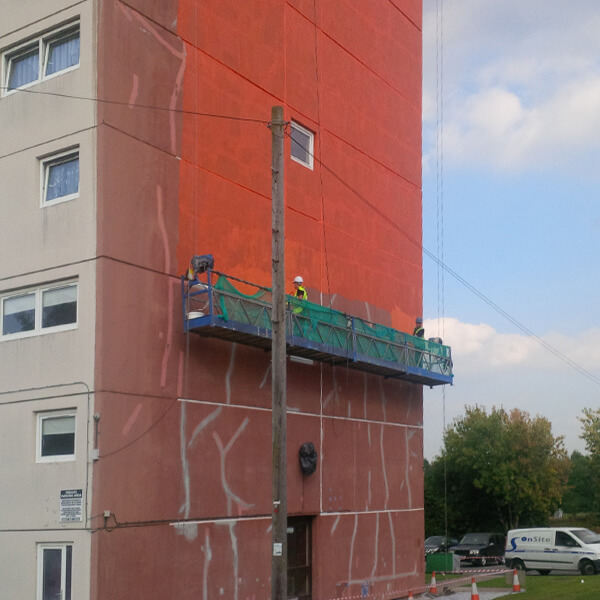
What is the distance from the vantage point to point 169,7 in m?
22.6

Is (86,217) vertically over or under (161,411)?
over

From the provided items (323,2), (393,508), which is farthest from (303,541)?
(323,2)

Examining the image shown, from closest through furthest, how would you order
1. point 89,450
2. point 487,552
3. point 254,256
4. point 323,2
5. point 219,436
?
1. point 89,450
2. point 219,436
3. point 254,256
4. point 323,2
5. point 487,552

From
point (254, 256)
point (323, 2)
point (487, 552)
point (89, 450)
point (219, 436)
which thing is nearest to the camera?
point (89, 450)

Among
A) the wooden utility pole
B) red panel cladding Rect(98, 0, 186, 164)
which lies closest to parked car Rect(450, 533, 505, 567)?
red panel cladding Rect(98, 0, 186, 164)

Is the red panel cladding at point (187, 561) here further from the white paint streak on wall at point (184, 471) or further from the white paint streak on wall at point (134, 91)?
the white paint streak on wall at point (134, 91)

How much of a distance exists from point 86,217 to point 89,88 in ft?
9.78

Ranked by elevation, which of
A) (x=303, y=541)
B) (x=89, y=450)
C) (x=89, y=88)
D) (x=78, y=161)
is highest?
(x=89, y=88)

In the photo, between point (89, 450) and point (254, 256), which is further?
point (254, 256)

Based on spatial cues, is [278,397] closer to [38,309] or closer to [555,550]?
[38,309]

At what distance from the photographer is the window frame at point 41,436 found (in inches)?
774

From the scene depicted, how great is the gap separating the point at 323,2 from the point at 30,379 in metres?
15.3

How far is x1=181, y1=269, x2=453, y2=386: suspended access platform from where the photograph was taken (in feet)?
71.1

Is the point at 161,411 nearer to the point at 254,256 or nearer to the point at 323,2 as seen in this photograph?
the point at 254,256
